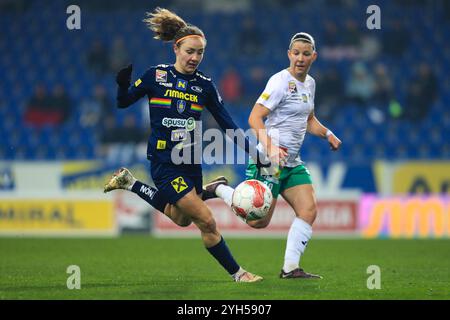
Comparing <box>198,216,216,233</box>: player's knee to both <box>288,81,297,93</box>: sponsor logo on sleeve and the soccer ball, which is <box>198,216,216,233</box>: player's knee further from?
<box>288,81,297,93</box>: sponsor logo on sleeve

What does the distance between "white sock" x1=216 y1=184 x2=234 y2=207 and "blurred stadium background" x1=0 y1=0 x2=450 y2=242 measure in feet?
Result: 27.0

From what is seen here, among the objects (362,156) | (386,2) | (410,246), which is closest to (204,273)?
(410,246)

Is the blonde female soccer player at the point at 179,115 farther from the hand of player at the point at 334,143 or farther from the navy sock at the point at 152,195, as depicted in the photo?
the hand of player at the point at 334,143

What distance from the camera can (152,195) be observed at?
7984 millimetres

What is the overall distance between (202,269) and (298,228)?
5.38 ft

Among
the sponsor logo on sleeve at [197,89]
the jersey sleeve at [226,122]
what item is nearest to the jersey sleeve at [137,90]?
the sponsor logo on sleeve at [197,89]

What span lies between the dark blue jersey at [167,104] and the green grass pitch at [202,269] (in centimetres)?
127

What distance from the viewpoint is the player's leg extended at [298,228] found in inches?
318

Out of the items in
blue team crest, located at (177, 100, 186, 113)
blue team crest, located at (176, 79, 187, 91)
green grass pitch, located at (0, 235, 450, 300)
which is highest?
blue team crest, located at (176, 79, 187, 91)

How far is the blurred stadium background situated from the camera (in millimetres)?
16500

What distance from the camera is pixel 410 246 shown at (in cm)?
1349

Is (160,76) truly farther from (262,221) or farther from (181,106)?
(262,221)

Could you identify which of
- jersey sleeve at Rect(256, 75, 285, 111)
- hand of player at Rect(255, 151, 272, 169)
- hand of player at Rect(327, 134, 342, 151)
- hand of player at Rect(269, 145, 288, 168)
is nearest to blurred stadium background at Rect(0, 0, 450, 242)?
hand of player at Rect(327, 134, 342, 151)

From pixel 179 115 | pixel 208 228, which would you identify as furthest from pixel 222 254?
pixel 179 115
